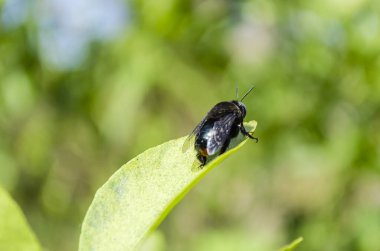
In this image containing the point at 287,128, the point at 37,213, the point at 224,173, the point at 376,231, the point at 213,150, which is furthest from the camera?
the point at 224,173

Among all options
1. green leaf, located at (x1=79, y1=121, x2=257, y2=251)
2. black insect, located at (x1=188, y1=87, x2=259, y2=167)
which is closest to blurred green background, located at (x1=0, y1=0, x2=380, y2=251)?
black insect, located at (x1=188, y1=87, x2=259, y2=167)

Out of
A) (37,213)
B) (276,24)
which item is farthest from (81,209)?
(276,24)

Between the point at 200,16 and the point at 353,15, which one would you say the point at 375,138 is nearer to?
the point at 353,15

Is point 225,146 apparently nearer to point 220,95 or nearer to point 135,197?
point 135,197

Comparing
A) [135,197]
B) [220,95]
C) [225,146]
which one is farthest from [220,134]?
[220,95]

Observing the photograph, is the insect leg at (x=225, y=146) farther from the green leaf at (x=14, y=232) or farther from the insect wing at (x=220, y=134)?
the green leaf at (x=14, y=232)
